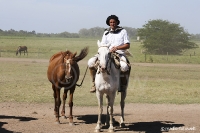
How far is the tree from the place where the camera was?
62.9 meters

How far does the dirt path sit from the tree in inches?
1935

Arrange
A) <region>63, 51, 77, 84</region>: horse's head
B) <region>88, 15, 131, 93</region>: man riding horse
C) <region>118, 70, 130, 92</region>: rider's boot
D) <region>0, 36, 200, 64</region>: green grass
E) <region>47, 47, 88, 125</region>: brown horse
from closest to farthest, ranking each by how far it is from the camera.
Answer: <region>88, 15, 131, 93</region>: man riding horse → <region>118, 70, 130, 92</region>: rider's boot → <region>63, 51, 77, 84</region>: horse's head → <region>47, 47, 88, 125</region>: brown horse → <region>0, 36, 200, 64</region>: green grass

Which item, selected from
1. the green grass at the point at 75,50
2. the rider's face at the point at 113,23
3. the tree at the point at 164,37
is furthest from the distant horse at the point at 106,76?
the tree at the point at 164,37

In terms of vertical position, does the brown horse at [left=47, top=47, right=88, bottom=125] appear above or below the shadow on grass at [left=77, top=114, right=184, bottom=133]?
above

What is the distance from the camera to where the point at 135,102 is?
15164mm

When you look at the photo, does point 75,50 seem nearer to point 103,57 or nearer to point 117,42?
point 117,42

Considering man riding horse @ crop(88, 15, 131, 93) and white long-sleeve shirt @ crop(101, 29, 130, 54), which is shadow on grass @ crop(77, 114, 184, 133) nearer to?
man riding horse @ crop(88, 15, 131, 93)

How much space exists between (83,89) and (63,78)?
808 centimetres

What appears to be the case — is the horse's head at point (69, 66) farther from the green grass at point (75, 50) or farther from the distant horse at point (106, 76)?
the green grass at point (75, 50)

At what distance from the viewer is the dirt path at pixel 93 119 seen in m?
9.85

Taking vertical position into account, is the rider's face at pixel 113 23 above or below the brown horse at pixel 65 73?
above

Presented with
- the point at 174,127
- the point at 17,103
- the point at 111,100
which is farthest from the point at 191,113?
the point at 17,103

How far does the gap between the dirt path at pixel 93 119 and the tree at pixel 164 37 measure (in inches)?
1935

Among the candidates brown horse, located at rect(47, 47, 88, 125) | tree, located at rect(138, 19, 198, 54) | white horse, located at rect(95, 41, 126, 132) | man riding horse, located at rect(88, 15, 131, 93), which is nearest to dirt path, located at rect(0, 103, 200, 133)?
brown horse, located at rect(47, 47, 88, 125)
